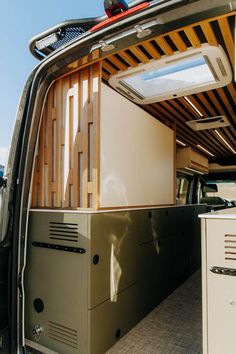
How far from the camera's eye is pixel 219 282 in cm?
151

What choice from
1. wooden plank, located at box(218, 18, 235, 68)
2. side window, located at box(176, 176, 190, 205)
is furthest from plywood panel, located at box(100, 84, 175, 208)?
side window, located at box(176, 176, 190, 205)

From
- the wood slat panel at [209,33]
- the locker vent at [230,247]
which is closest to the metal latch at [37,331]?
the locker vent at [230,247]

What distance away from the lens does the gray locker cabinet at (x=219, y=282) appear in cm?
147

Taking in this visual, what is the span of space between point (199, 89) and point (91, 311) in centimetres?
229

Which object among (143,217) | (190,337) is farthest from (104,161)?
(190,337)

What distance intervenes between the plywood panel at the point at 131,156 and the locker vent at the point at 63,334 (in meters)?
1.05

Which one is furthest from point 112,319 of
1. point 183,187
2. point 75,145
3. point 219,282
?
point 183,187

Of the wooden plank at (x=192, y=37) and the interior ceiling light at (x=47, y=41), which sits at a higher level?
the interior ceiling light at (x=47, y=41)

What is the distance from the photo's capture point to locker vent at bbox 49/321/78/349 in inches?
80.0

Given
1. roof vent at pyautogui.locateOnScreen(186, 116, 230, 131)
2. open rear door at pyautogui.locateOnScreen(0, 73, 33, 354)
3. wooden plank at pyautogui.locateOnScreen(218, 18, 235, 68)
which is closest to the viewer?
wooden plank at pyautogui.locateOnScreen(218, 18, 235, 68)

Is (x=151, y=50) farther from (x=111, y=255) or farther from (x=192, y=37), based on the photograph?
(x=111, y=255)

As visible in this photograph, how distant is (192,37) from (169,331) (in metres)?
2.60

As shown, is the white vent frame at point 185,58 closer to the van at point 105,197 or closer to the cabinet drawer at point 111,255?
the van at point 105,197

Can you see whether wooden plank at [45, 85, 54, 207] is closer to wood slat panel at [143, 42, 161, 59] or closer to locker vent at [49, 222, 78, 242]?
locker vent at [49, 222, 78, 242]
